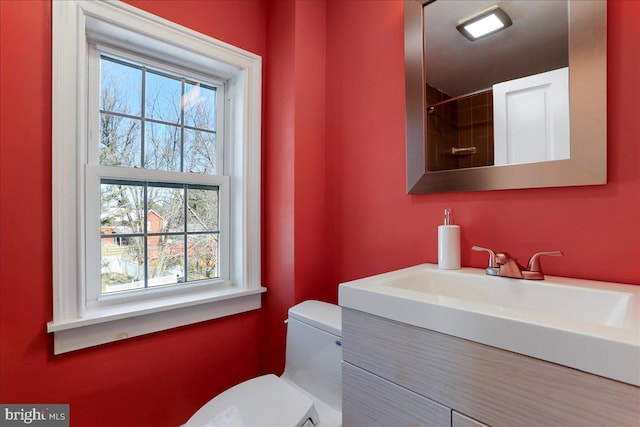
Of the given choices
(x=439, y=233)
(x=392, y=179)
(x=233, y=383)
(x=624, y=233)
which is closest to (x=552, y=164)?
(x=624, y=233)

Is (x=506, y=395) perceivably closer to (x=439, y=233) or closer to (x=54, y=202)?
(x=439, y=233)

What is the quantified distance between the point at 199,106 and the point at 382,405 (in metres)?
1.52

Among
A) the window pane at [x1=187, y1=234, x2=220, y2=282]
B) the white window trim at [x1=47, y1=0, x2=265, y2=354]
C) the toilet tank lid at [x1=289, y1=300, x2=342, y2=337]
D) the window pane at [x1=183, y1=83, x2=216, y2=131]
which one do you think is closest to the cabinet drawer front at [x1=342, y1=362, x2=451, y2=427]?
the toilet tank lid at [x1=289, y1=300, x2=342, y2=337]

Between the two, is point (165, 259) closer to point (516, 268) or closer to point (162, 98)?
point (162, 98)

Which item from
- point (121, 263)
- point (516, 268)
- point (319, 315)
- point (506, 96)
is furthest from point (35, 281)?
point (506, 96)

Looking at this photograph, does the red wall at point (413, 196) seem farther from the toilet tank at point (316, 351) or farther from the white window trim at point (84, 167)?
the white window trim at point (84, 167)

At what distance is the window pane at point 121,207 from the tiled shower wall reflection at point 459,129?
49.5 inches

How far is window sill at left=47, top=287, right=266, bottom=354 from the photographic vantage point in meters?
1.04

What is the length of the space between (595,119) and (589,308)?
51 cm

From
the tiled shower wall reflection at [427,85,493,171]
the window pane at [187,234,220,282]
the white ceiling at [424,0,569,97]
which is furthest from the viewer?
the window pane at [187,234,220,282]

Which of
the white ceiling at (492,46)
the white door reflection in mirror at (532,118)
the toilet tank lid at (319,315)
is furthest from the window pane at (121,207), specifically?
the white door reflection in mirror at (532,118)

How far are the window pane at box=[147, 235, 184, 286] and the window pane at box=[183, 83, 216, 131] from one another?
23.1 inches

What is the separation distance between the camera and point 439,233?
1042mm

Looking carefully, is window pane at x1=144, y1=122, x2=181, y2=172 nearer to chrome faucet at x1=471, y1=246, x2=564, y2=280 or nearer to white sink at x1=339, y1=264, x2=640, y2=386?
white sink at x1=339, y1=264, x2=640, y2=386
